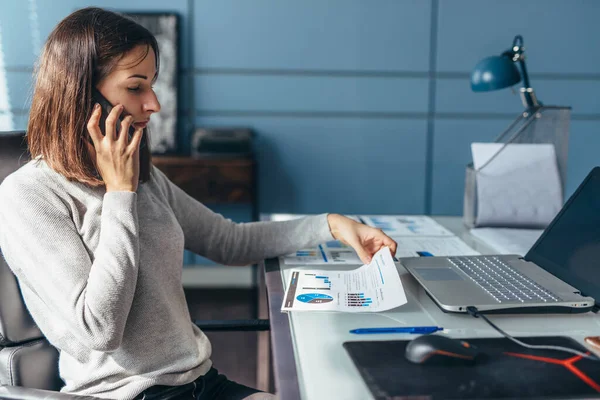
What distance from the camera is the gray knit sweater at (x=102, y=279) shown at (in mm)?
898

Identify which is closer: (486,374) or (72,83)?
(486,374)

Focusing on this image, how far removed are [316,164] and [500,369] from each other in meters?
2.57

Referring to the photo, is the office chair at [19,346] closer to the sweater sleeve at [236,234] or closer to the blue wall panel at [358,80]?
the sweater sleeve at [236,234]

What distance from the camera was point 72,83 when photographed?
0.99 meters

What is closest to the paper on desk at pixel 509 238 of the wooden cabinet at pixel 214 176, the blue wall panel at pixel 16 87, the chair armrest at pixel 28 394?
the chair armrest at pixel 28 394

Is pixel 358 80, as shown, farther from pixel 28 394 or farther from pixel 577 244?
pixel 28 394

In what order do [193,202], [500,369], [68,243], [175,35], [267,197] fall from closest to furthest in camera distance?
[500,369], [68,243], [193,202], [175,35], [267,197]

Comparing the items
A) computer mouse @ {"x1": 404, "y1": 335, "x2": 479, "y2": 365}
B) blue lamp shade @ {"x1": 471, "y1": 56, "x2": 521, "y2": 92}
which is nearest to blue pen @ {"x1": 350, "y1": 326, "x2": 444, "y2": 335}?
computer mouse @ {"x1": 404, "y1": 335, "x2": 479, "y2": 365}

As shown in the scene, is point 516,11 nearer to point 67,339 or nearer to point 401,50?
point 401,50

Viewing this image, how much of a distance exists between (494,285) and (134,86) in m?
0.74

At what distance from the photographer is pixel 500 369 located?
2.34ft

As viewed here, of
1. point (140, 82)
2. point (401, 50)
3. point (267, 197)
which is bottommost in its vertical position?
point (267, 197)

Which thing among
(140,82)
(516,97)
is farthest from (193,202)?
(516,97)

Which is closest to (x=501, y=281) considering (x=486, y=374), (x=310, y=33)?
(x=486, y=374)
